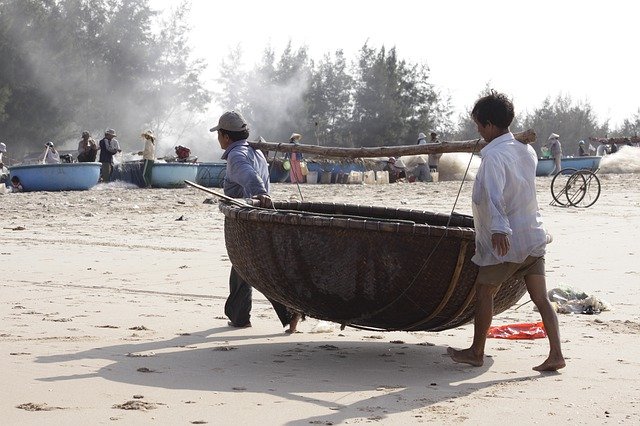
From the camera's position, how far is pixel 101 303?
771 cm

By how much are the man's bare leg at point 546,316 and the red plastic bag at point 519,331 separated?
1.05 meters

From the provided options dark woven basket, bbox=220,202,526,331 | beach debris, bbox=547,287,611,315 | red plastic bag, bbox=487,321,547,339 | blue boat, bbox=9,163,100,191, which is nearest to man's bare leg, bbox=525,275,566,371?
dark woven basket, bbox=220,202,526,331

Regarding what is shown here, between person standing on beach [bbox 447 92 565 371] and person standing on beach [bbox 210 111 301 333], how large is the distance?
1704 millimetres

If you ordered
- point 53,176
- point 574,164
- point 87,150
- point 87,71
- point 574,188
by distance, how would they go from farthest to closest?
point 87,71
point 574,164
point 87,150
point 53,176
point 574,188

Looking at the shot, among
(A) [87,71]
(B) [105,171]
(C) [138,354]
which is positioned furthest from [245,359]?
(A) [87,71]

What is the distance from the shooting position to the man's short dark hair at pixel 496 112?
5523 millimetres

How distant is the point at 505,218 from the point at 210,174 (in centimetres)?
2567

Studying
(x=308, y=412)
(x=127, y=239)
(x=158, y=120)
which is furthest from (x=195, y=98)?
(x=308, y=412)

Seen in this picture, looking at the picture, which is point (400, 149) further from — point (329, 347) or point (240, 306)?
point (240, 306)

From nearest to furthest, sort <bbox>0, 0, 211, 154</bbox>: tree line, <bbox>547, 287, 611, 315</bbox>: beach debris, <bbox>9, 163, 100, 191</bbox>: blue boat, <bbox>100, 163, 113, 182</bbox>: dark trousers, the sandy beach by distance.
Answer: the sandy beach → <bbox>547, 287, 611, 315</bbox>: beach debris → <bbox>9, 163, 100, 191</bbox>: blue boat → <bbox>100, 163, 113, 182</bbox>: dark trousers → <bbox>0, 0, 211, 154</bbox>: tree line

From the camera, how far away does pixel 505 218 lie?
5.30 m

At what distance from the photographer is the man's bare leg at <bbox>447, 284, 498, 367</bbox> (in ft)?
18.2

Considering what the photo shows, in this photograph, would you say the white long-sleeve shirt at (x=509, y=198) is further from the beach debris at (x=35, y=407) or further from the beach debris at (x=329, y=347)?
the beach debris at (x=35, y=407)

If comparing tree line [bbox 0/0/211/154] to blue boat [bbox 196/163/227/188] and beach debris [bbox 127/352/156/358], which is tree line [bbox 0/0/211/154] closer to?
blue boat [bbox 196/163/227/188]
